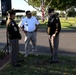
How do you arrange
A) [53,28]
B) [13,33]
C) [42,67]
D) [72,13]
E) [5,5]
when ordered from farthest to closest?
[72,13]
[5,5]
[53,28]
[42,67]
[13,33]

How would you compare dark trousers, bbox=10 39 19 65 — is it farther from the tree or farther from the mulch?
the tree

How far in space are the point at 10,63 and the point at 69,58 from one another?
227 cm

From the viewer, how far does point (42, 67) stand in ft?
33.8

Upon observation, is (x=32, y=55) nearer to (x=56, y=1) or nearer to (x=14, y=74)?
(x=14, y=74)

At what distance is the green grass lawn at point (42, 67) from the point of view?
956 cm

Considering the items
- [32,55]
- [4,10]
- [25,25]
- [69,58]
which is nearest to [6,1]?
[4,10]

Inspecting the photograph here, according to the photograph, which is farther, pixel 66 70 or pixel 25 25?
pixel 25 25

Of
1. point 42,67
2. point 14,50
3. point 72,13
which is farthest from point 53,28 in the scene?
point 72,13

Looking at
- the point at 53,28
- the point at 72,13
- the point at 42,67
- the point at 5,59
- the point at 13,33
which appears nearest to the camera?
the point at 13,33

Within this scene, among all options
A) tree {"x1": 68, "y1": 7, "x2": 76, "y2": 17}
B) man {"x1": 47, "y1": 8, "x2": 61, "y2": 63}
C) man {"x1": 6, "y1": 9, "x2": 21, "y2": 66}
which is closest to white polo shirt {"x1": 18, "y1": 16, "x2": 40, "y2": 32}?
man {"x1": 47, "y1": 8, "x2": 61, "y2": 63}

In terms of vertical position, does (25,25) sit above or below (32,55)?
above

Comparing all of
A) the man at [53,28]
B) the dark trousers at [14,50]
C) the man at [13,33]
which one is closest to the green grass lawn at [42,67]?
the dark trousers at [14,50]

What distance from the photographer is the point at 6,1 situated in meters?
12.5

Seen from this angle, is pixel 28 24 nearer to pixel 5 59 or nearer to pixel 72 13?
pixel 5 59
